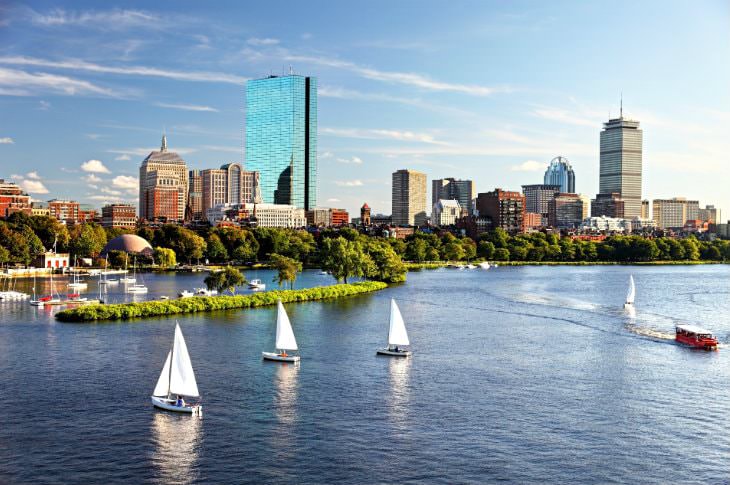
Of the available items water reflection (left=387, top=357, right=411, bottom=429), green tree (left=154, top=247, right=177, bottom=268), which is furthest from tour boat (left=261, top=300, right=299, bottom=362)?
green tree (left=154, top=247, right=177, bottom=268)

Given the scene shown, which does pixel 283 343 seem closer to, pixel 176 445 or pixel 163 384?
pixel 163 384

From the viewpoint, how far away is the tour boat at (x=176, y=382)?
46.6 metres

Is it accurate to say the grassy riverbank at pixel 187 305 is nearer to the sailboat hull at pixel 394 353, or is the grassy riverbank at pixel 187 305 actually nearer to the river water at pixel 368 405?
the river water at pixel 368 405

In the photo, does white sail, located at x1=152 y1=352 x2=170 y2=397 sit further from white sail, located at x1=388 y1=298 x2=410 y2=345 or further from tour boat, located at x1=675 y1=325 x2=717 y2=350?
tour boat, located at x1=675 y1=325 x2=717 y2=350

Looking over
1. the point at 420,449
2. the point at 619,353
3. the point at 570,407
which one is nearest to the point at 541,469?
the point at 420,449

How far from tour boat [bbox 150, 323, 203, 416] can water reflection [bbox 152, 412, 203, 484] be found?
1029 mm

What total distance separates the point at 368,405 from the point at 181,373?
440 inches

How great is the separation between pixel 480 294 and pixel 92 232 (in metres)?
96.0

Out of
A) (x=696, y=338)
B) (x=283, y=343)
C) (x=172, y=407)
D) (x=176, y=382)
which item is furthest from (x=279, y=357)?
(x=696, y=338)

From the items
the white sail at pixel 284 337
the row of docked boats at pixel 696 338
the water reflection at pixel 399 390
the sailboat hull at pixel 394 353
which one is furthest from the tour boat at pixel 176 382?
the row of docked boats at pixel 696 338

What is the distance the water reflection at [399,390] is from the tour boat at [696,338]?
26.2 m

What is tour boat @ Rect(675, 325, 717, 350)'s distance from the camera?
69000mm

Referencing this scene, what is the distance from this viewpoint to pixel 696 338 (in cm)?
7012

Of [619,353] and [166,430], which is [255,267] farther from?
[166,430]
